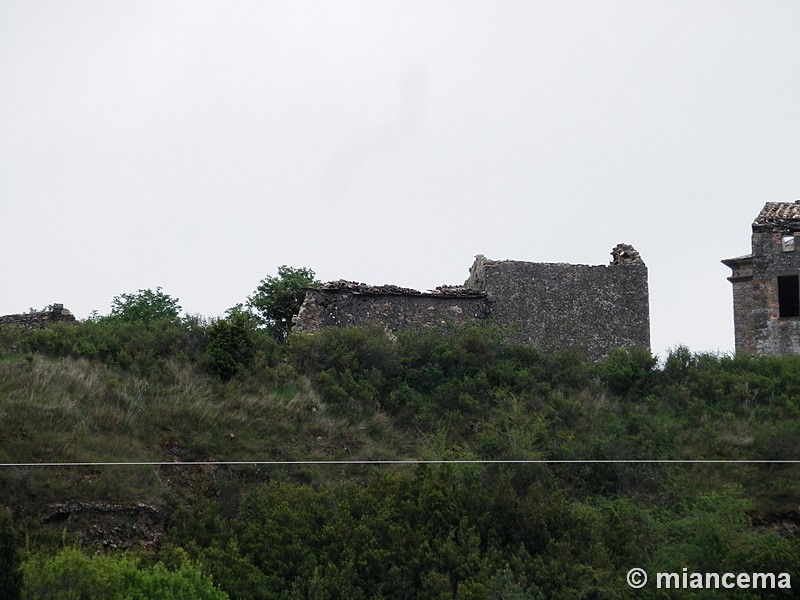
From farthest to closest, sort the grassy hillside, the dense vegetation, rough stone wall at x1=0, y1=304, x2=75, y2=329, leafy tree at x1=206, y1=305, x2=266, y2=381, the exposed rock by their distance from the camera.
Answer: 1. rough stone wall at x1=0, y1=304, x2=75, y2=329
2. leafy tree at x1=206, y1=305, x2=266, y2=381
3. the exposed rock
4. the grassy hillside
5. the dense vegetation

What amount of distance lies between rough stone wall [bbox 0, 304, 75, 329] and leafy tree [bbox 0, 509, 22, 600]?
13528mm

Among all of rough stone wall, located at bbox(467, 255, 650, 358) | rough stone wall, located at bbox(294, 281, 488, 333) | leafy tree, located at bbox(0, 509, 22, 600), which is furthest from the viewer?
rough stone wall, located at bbox(467, 255, 650, 358)

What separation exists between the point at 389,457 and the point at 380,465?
0.70 m

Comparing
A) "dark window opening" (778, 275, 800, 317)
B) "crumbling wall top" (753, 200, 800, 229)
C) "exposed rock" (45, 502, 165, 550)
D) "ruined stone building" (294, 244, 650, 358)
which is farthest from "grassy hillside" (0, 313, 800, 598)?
"crumbling wall top" (753, 200, 800, 229)

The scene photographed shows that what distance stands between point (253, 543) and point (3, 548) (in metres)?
5.02

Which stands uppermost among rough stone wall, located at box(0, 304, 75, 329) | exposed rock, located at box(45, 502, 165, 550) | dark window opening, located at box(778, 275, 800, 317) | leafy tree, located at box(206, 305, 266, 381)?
dark window opening, located at box(778, 275, 800, 317)

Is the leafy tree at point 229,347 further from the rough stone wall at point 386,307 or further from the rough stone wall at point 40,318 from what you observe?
the rough stone wall at point 40,318

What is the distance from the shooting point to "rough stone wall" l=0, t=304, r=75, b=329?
27.8m

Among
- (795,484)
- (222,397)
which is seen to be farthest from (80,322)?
(795,484)

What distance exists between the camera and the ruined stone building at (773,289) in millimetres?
30578

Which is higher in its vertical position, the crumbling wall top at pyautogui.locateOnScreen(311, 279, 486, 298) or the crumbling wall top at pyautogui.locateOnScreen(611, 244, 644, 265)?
the crumbling wall top at pyautogui.locateOnScreen(611, 244, 644, 265)

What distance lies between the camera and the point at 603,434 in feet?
80.2

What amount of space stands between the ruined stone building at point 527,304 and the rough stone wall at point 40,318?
568 centimetres

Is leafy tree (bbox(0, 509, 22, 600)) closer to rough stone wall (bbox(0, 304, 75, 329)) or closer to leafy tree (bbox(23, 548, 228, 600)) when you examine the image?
leafy tree (bbox(23, 548, 228, 600))
